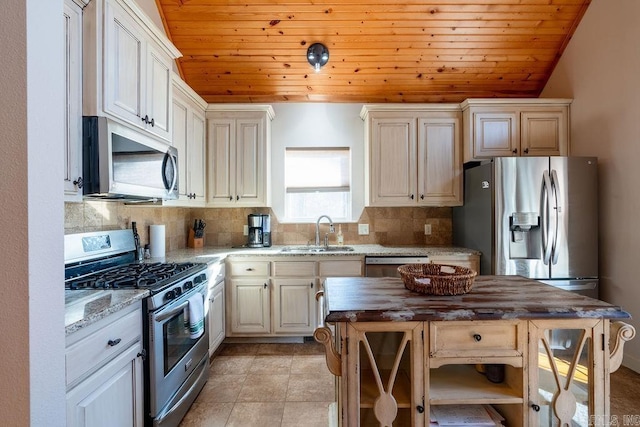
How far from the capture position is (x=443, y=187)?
3322mm

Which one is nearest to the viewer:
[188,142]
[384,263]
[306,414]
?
[306,414]

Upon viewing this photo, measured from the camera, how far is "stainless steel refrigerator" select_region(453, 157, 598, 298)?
272cm

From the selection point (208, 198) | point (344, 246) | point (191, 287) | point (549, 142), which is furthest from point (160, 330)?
point (549, 142)

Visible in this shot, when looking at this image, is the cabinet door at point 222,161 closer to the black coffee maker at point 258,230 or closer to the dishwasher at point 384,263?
the black coffee maker at point 258,230

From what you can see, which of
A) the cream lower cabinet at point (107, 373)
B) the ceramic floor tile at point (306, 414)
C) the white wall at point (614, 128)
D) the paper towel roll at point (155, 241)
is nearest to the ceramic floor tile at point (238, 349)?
the ceramic floor tile at point (306, 414)

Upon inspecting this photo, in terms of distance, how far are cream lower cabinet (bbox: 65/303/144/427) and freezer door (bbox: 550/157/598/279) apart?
3.17m

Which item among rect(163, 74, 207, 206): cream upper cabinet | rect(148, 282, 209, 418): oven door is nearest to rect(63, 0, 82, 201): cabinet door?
rect(148, 282, 209, 418): oven door

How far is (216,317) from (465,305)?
2.16m

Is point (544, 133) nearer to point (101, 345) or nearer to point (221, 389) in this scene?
point (221, 389)

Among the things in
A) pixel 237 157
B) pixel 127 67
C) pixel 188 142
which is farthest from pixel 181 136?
pixel 127 67

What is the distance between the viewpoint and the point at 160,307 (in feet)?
5.49

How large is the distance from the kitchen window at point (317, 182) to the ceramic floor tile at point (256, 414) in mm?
1986

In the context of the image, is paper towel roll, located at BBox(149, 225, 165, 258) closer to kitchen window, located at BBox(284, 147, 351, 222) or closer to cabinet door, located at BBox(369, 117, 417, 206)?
kitchen window, located at BBox(284, 147, 351, 222)

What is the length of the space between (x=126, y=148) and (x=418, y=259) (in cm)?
249
